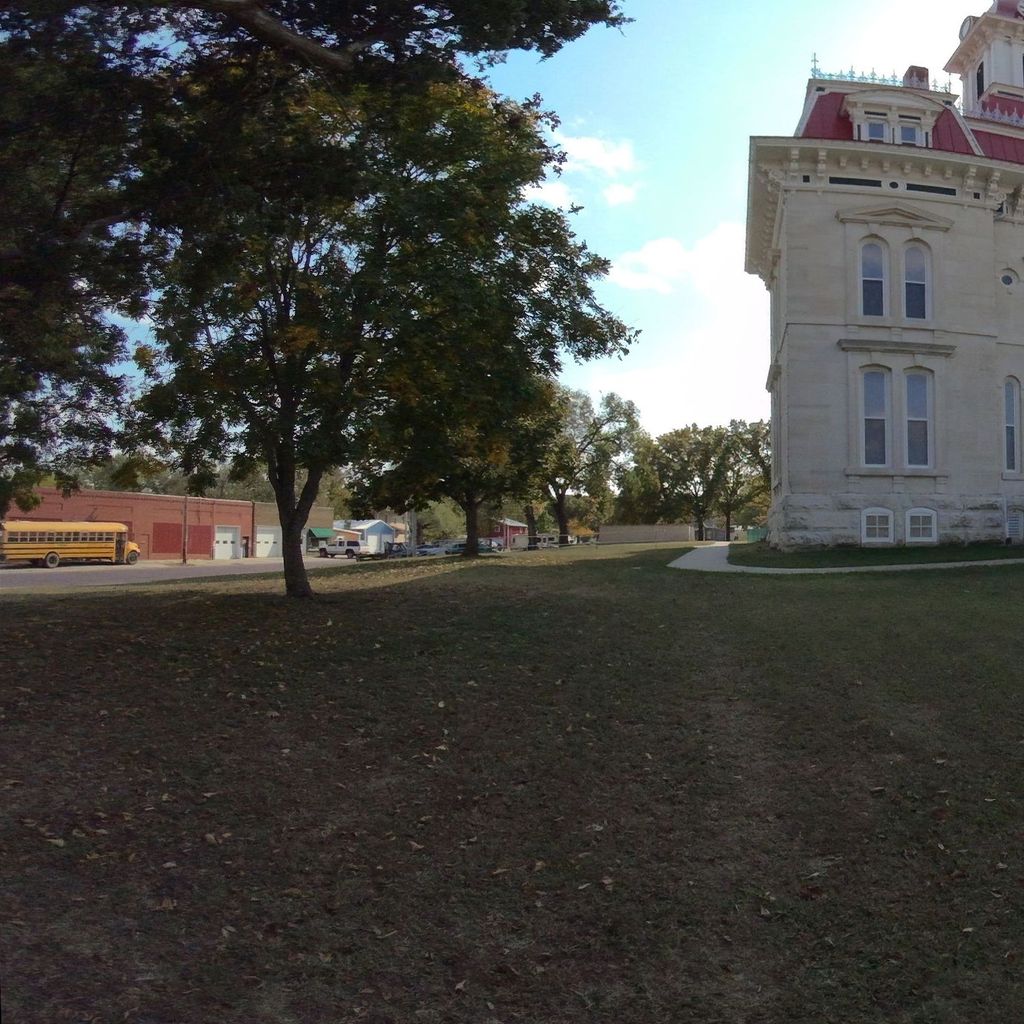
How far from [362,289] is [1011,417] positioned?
2027 cm

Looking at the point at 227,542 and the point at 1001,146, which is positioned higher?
the point at 1001,146

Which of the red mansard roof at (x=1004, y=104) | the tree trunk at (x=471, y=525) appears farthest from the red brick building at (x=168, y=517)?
the red mansard roof at (x=1004, y=104)

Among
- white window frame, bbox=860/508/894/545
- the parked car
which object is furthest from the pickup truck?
white window frame, bbox=860/508/894/545

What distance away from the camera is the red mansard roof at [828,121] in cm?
2359

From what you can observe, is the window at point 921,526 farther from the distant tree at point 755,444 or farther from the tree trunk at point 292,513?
the distant tree at point 755,444

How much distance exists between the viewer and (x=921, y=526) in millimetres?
22953

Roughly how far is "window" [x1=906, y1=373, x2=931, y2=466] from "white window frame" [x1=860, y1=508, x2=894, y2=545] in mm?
1636

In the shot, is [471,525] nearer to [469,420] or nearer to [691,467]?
[469,420]

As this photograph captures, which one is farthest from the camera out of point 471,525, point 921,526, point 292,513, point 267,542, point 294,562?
point 267,542

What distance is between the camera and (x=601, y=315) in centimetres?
1248

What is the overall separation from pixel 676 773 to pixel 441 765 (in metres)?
1.61

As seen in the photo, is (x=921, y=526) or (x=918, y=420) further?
(x=918, y=420)

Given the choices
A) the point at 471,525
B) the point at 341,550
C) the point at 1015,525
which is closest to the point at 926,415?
the point at 1015,525

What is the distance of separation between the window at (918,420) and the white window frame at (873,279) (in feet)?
5.89
